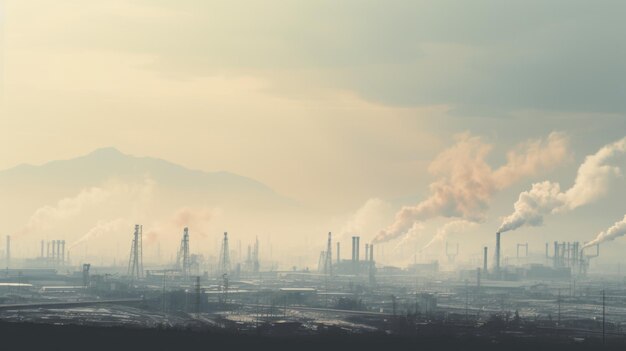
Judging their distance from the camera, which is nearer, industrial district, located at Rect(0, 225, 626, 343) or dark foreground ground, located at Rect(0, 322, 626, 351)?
dark foreground ground, located at Rect(0, 322, 626, 351)

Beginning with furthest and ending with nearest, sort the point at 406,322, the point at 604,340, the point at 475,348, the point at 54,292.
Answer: the point at 54,292 → the point at 406,322 → the point at 604,340 → the point at 475,348

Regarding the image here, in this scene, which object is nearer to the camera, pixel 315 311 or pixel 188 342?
pixel 188 342

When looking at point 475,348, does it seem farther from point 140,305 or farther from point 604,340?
point 140,305

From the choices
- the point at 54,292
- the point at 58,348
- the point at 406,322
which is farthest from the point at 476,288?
the point at 58,348

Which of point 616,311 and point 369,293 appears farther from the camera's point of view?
point 369,293

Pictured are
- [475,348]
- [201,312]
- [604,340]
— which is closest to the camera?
[475,348]

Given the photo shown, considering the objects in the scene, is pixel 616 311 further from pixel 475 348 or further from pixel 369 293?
pixel 475 348

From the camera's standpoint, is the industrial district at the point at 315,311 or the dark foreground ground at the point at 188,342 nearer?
the dark foreground ground at the point at 188,342
